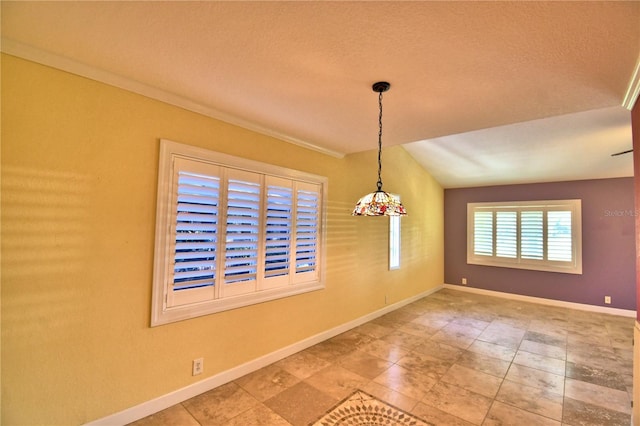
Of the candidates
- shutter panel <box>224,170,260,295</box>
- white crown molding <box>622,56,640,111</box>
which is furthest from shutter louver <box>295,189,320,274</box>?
white crown molding <box>622,56,640,111</box>

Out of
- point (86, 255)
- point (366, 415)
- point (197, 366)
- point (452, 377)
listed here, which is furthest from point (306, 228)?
point (452, 377)

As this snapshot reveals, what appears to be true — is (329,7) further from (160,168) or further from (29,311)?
(29,311)

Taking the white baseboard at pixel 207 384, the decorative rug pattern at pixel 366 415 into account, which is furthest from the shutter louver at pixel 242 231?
the decorative rug pattern at pixel 366 415

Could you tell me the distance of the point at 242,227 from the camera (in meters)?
2.76

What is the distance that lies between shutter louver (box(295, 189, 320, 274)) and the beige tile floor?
1.07 meters

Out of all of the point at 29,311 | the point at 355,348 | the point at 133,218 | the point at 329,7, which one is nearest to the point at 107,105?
the point at 133,218

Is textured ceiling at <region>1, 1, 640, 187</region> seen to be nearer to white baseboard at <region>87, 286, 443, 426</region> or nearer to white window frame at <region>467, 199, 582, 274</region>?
white baseboard at <region>87, 286, 443, 426</region>

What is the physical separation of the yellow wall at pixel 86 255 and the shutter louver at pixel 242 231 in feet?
1.18

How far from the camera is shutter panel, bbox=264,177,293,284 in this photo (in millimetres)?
3027

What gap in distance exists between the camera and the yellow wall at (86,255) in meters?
1.71

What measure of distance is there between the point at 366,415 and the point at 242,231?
1.91 metres

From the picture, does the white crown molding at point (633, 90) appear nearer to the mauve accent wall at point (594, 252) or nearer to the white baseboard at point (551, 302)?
the mauve accent wall at point (594, 252)

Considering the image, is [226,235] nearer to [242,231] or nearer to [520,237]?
[242,231]

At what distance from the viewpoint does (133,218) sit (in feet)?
7.04
